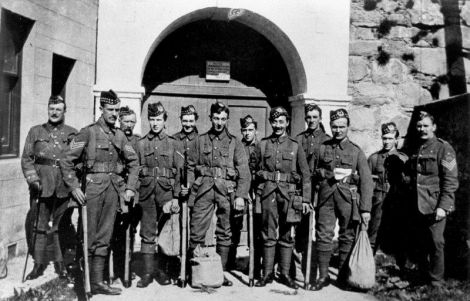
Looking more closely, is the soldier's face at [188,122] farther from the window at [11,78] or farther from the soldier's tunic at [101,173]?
the window at [11,78]

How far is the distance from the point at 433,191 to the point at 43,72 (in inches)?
199

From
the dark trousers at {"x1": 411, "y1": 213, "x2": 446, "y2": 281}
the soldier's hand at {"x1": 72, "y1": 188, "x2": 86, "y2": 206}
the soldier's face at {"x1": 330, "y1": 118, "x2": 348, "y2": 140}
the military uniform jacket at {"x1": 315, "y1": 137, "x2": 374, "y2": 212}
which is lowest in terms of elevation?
the dark trousers at {"x1": 411, "y1": 213, "x2": 446, "y2": 281}

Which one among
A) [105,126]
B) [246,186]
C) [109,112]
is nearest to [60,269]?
[105,126]

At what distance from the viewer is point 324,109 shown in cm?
643

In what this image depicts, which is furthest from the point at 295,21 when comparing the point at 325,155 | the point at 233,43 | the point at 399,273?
the point at 399,273

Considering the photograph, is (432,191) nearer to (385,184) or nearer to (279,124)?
(385,184)

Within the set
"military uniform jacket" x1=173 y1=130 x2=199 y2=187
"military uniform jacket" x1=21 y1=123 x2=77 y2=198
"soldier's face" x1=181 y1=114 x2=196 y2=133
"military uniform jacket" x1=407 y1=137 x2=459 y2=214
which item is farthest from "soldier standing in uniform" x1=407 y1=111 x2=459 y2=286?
"military uniform jacket" x1=21 y1=123 x2=77 y2=198

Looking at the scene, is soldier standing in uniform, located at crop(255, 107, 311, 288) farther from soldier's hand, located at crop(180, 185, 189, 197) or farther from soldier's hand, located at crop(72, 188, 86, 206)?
soldier's hand, located at crop(72, 188, 86, 206)

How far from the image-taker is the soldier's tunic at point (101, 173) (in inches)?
177

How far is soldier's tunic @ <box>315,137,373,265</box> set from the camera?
4.95 metres

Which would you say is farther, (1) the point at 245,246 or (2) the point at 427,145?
(1) the point at 245,246

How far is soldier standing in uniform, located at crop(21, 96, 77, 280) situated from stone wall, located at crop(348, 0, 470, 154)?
4.11 metres

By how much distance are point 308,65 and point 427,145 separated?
211 centimetres

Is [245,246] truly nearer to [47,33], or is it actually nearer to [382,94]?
[382,94]
